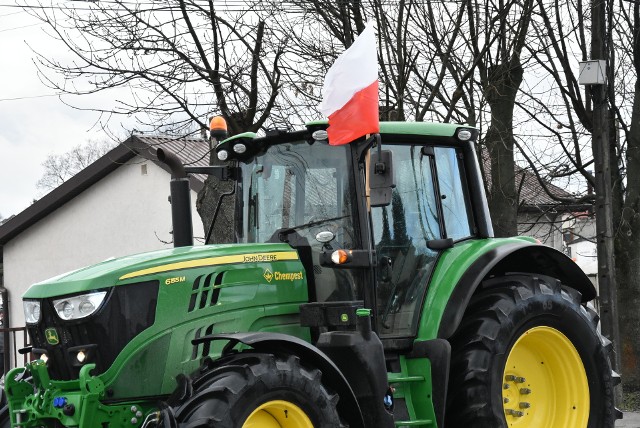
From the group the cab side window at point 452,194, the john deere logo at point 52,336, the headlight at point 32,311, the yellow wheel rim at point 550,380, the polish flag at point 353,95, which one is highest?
the polish flag at point 353,95

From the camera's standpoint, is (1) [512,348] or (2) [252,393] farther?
(1) [512,348]

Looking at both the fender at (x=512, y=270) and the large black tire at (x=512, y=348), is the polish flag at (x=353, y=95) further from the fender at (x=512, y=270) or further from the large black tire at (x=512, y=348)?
the large black tire at (x=512, y=348)

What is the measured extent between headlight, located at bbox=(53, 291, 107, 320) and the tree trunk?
8.83 meters

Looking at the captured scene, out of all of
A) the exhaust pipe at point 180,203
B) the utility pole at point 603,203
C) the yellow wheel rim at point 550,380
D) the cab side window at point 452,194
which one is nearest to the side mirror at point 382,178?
the cab side window at point 452,194

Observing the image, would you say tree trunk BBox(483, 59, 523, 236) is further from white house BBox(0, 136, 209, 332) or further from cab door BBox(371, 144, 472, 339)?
white house BBox(0, 136, 209, 332)

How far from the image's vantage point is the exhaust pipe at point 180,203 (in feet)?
22.6

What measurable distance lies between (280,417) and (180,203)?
2.02 m

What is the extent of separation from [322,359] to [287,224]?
48.0 inches

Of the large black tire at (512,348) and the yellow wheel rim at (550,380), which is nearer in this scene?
the large black tire at (512,348)

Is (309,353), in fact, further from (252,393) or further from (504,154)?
(504,154)

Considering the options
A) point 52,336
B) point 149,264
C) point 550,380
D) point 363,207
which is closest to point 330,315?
point 363,207

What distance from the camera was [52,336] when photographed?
19.2ft

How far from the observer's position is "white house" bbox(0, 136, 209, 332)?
88.1 ft

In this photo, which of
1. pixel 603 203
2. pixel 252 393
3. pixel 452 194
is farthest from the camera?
pixel 603 203
